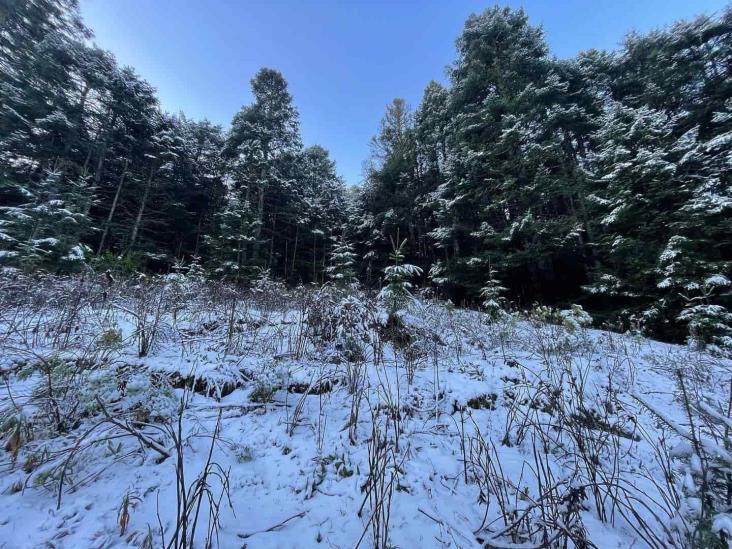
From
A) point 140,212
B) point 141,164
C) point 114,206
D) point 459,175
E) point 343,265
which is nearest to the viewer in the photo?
point 343,265

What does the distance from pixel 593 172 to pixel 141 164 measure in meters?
22.0

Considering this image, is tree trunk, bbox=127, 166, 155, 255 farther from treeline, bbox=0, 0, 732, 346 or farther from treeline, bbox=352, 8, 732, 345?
treeline, bbox=352, 8, 732, 345

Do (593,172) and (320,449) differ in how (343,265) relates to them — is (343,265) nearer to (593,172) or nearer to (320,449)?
(320,449)

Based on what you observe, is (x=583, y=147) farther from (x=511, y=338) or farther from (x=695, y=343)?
(x=511, y=338)

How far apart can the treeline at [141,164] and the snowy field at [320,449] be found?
25.3 ft

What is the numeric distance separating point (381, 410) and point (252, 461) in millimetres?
1080

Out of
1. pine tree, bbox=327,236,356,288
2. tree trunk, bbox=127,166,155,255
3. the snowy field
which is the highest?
tree trunk, bbox=127,166,155,255

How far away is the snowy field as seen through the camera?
1.23 m

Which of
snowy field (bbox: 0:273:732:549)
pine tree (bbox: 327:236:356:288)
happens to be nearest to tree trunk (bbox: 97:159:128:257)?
pine tree (bbox: 327:236:356:288)

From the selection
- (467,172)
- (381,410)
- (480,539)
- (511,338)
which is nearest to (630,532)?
(480,539)

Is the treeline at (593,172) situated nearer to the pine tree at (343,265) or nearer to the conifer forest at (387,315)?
the conifer forest at (387,315)

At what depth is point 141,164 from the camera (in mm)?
15188

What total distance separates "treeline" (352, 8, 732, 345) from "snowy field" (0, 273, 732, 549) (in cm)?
483

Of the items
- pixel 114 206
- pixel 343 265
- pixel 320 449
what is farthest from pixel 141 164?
pixel 320 449
